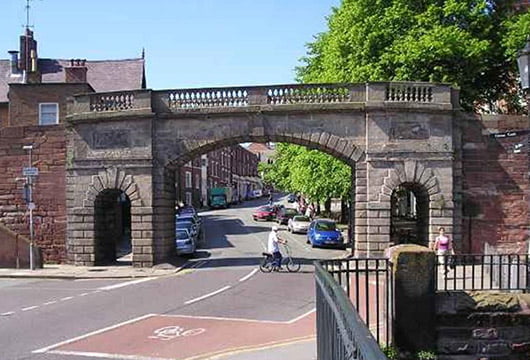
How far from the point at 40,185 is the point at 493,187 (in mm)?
19169

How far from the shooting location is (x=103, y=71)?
152 feet

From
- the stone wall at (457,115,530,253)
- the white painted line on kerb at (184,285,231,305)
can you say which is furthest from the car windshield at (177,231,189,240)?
the stone wall at (457,115,530,253)

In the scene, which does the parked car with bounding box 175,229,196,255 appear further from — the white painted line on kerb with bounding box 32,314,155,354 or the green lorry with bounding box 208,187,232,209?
the green lorry with bounding box 208,187,232,209

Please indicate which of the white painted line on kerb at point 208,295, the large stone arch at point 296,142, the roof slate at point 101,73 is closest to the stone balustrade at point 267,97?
the large stone arch at point 296,142

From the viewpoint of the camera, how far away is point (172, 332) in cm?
1164

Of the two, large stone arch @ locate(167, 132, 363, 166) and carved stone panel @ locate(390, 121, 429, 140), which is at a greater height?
carved stone panel @ locate(390, 121, 429, 140)

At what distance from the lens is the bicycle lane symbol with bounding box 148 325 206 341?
11.2 metres

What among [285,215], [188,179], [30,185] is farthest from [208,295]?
[188,179]

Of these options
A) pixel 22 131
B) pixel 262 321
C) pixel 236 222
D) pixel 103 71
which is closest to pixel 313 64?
pixel 103 71

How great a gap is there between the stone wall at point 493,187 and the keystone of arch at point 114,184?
1332 centimetres

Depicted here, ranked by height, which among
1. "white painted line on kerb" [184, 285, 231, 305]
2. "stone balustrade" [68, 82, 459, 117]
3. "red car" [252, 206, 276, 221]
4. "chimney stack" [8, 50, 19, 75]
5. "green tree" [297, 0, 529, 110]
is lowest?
"red car" [252, 206, 276, 221]

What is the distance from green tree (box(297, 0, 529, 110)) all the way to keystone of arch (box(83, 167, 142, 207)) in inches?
494

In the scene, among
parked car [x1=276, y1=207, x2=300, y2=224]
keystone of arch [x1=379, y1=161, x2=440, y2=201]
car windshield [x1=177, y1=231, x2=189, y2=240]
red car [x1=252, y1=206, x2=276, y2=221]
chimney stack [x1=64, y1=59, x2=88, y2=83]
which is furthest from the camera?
red car [x1=252, y1=206, x2=276, y2=221]

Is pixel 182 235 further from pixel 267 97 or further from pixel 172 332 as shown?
pixel 172 332
